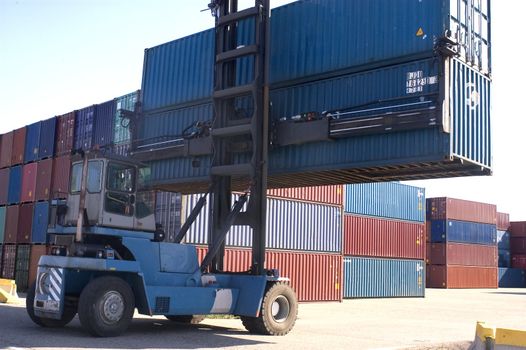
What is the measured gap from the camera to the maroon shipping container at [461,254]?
5100cm

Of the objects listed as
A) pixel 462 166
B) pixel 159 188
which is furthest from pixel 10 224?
pixel 462 166

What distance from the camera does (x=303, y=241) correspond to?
2630cm

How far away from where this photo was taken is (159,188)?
17.5 m

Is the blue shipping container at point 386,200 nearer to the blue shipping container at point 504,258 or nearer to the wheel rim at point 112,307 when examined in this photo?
the wheel rim at point 112,307

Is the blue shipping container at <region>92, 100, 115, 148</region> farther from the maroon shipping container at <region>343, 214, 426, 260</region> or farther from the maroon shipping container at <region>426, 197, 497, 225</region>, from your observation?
the maroon shipping container at <region>426, 197, 497, 225</region>

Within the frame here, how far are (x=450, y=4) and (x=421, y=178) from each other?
3.98 meters

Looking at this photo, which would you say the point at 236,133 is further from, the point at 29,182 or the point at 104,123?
the point at 29,182

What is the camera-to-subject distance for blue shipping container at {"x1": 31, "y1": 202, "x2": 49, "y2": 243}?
24.3 m

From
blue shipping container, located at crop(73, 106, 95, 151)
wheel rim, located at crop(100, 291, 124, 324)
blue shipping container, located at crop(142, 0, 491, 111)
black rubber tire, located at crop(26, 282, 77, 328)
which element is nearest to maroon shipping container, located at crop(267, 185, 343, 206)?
blue shipping container, located at crop(73, 106, 95, 151)

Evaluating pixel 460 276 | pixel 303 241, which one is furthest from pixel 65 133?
pixel 460 276

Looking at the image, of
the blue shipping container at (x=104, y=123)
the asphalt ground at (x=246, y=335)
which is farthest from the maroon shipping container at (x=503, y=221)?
the blue shipping container at (x=104, y=123)

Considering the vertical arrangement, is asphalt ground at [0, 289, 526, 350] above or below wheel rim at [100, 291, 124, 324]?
below

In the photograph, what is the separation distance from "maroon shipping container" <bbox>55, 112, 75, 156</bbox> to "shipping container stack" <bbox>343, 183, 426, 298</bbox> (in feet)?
45.5

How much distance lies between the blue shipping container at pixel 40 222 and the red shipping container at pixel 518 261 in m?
57.2
